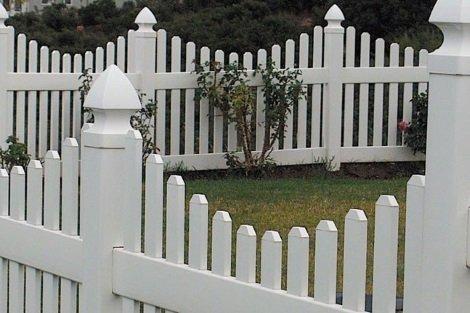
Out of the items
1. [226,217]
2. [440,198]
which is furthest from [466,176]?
[226,217]

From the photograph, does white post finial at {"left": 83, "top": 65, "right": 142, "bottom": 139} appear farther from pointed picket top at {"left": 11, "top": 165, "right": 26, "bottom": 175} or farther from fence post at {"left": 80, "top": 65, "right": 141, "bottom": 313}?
pointed picket top at {"left": 11, "top": 165, "right": 26, "bottom": 175}

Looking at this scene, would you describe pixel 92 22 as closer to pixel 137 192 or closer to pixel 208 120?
pixel 208 120

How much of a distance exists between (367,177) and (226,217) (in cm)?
912

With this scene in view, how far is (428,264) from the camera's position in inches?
122

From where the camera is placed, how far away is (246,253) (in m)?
3.59

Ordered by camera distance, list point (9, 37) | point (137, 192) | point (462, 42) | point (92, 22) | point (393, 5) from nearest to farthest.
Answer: point (462, 42) → point (137, 192) → point (9, 37) → point (393, 5) → point (92, 22)

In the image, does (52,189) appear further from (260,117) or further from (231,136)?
(260,117)

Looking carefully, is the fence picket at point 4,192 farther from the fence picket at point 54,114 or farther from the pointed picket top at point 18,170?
the fence picket at point 54,114

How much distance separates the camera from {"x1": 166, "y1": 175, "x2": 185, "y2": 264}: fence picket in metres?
3.85

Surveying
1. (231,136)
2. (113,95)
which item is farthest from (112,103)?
(231,136)

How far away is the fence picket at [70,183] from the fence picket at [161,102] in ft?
23.9

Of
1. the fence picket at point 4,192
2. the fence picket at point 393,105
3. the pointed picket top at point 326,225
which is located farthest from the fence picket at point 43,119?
the pointed picket top at point 326,225

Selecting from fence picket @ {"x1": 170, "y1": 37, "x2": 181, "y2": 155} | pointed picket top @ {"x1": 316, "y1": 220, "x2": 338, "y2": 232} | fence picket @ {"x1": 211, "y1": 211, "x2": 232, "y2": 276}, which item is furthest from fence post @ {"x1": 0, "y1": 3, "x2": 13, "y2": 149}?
pointed picket top @ {"x1": 316, "y1": 220, "x2": 338, "y2": 232}

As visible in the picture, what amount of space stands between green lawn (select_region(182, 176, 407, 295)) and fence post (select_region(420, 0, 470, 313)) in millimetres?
4598
